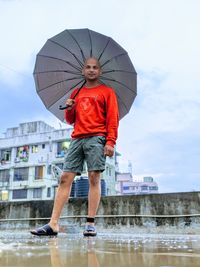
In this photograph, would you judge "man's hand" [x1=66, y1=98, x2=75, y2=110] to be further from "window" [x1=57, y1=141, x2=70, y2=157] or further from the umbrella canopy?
"window" [x1=57, y1=141, x2=70, y2=157]

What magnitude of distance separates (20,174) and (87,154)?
35.2m

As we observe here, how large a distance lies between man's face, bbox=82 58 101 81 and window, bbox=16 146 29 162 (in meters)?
35.0

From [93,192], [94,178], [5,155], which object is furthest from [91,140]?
[5,155]

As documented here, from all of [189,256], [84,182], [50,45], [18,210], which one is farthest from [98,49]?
[84,182]

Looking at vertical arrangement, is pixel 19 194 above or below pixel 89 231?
above

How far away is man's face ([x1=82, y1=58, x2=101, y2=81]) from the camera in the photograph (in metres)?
3.27

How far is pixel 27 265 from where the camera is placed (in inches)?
51.2

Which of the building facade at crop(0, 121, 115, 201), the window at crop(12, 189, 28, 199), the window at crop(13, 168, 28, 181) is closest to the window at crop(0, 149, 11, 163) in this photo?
the building facade at crop(0, 121, 115, 201)

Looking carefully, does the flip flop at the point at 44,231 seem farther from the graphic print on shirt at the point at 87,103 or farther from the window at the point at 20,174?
the window at the point at 20,174

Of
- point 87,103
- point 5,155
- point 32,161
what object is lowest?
point 87,103

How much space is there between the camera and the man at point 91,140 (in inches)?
116

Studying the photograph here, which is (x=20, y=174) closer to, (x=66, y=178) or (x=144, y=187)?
(x=66, y=178)

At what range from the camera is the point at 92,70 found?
10.7 ft

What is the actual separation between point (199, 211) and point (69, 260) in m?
3.25
